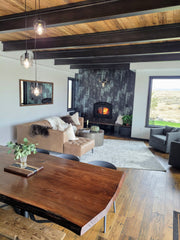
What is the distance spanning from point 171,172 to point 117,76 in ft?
16.1

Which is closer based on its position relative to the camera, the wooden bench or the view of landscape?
the wooden bench

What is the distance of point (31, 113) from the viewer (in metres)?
5.79

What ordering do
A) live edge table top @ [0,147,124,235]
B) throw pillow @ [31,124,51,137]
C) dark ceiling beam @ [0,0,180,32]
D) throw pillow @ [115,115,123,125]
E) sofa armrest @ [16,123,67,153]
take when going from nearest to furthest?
live edge table top @ [0,147,124,235], dark ceiling beam @ [0,0,180,32], sofa armrest @ [16,123,67,153], throw pillow @ [31,124,51,137], throw pillow @ [115,115,123,125]

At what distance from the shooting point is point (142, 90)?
649cm

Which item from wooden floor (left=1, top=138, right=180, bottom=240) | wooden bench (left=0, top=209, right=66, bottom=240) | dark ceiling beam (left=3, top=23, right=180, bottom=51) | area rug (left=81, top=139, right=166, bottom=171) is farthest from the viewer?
area rug (left=81, top=139, right=166, bottom=171)

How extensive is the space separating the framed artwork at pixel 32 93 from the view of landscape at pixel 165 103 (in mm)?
3955

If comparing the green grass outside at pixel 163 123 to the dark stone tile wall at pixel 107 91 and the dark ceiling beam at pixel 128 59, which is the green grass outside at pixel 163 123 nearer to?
the dark stone tile wall at pixel 107 91

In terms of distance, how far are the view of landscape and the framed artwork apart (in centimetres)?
396

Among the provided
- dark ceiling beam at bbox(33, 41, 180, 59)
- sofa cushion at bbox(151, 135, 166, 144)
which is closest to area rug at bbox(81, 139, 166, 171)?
sofa cushion at bbox(151, 135, 166, 144)

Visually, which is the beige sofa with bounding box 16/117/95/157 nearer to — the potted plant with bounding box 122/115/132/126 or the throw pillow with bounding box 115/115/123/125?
the potted plant with bounding box 122/115/132/126

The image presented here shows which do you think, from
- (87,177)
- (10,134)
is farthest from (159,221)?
(10,134)

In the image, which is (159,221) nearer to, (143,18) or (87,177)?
(87,177)

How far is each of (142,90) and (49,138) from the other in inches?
158

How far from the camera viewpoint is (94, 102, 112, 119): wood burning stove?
7.97 meters
